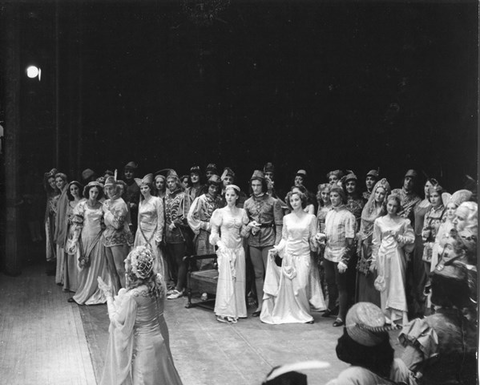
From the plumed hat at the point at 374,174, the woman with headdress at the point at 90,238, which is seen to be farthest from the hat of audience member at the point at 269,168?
the woman with headdress at the point at 90,238

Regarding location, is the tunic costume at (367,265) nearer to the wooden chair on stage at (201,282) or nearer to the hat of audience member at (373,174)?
the hat of audience member at (373,174)

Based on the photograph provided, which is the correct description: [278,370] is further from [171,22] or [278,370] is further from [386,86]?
[386,86]

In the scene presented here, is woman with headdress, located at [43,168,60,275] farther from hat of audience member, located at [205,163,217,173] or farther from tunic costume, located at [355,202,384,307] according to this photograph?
tunic costume, located at [355,202,384,307]

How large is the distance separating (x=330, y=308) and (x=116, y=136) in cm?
467

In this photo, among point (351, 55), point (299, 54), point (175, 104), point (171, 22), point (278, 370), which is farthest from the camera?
point (175, 104)

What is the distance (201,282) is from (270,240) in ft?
3.33

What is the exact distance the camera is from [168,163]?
33.2ft

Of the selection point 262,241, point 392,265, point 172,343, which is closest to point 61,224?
point 262,241

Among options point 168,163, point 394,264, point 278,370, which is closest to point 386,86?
point 394,264

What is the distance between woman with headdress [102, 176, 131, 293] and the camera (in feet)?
24.3

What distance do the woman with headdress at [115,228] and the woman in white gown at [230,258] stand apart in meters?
1.22

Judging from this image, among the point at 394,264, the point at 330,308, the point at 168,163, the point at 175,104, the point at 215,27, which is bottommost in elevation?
the point at 330,308

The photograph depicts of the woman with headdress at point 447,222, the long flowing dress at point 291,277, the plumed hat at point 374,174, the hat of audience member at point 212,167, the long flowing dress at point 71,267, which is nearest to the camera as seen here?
the woman with headdress at point 447,222

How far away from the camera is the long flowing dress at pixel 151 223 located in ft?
25.1
